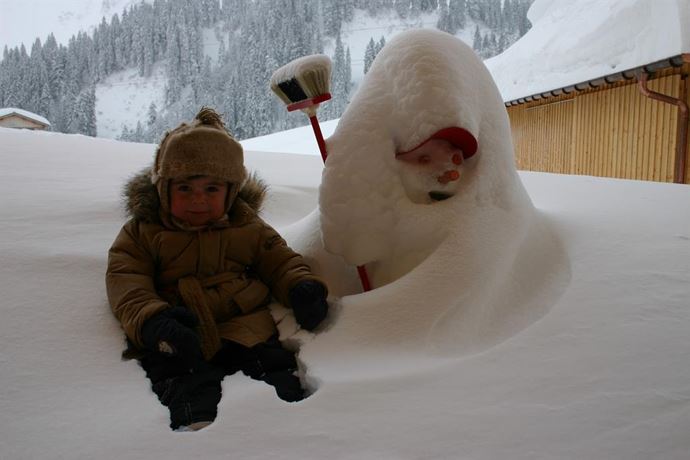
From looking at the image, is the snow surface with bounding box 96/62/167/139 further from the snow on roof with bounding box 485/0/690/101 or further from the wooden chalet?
the wooden chalet

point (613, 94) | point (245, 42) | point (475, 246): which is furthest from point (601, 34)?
point (245, 42)

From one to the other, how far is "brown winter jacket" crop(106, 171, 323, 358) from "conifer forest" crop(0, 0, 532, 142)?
6365mm

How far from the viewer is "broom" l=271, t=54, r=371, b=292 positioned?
1133 millimetres

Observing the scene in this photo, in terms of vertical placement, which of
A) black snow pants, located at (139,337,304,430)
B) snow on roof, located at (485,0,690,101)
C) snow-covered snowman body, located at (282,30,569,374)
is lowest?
black snow pants, located at (139,337,304,430)

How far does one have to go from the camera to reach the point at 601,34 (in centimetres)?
549

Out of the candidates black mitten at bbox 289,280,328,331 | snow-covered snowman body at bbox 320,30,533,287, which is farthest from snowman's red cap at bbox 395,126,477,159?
black mitten at bbox 289,280,328,331

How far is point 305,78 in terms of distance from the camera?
44.7 inches

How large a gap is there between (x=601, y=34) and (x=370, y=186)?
5.80 m

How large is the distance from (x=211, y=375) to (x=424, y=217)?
578mm

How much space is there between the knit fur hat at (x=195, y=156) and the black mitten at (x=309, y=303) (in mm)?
334

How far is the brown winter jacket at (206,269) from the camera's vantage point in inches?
39.9

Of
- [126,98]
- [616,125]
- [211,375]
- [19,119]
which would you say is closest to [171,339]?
[211,375]

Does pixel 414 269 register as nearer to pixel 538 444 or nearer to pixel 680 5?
pixel 538 444

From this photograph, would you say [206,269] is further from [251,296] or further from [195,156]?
[195,156]
